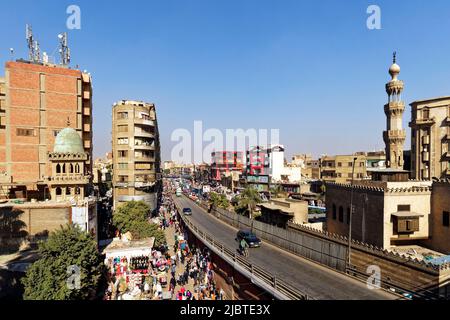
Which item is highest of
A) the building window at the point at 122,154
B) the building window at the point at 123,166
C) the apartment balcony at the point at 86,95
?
the apartment balcony at the point at 86,95

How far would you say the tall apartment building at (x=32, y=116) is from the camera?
4616cm

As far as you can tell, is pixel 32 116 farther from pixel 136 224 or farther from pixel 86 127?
pixel 136 224

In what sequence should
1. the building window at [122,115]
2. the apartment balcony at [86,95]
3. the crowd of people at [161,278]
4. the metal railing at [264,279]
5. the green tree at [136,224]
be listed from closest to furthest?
the metal railing at [264,279]
the crowd of people at [161,278]
the green tree at [136,224]
the apartment balcony at [86,95]
the building window at [122,115]

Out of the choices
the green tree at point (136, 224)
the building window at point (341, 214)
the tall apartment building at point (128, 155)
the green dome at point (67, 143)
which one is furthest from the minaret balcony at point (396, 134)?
the green dome at point (67, 143)

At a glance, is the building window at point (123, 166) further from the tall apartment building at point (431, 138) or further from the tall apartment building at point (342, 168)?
the tall apartment building at point (431, 138)

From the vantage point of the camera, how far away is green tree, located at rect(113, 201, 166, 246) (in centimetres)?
3872

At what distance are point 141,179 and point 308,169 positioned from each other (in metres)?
75.7

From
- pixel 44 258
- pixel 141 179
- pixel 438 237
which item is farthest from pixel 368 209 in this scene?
pixel 141 179

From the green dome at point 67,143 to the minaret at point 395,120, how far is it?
49.1 metres

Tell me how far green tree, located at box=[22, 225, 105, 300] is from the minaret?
4749 cm

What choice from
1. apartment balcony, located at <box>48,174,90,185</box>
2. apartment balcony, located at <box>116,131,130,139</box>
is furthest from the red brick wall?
apartment balcony, located at <box>48,174,90,185</box>

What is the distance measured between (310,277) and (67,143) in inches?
1252

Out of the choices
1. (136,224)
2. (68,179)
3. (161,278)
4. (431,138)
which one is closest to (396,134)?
(431,138)
